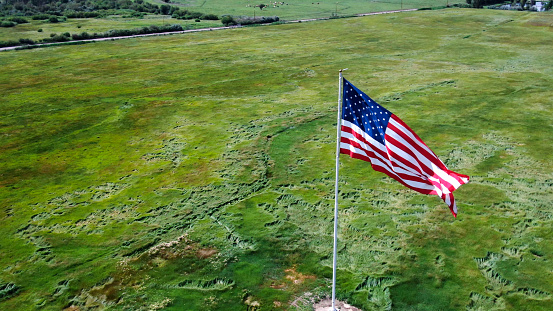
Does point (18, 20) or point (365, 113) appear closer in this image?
point (365, 113)

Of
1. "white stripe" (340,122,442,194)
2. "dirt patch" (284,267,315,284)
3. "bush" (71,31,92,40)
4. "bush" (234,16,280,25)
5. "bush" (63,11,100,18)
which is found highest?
"bush" (63,11,100,18)

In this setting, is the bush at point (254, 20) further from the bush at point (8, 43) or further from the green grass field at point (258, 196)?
the green grass field at point (258, 196)

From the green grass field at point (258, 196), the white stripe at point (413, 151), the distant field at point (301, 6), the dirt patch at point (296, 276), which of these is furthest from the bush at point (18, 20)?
the white stripe at point (413, 151)

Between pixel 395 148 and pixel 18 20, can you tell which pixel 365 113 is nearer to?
pixel 395 148

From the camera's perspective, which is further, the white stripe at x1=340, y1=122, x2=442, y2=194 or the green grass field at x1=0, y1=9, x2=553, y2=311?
the green grass field at x1=0, y1=9, x2=553, y2=311

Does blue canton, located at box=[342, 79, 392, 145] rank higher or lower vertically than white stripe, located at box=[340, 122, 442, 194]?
higher

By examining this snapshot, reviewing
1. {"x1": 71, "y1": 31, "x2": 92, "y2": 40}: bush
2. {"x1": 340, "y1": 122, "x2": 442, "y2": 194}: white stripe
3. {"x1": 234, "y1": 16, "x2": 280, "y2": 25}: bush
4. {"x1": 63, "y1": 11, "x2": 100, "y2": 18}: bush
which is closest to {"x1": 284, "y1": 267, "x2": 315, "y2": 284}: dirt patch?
{"x1": 340, "y1": 122, "x2": 442, "y2": 194}: white stripe

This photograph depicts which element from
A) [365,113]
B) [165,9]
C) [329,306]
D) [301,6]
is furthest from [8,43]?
[301,6]

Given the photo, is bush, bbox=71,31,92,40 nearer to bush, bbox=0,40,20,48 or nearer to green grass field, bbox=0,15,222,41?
green grass field, bbox=0,15,222,41
